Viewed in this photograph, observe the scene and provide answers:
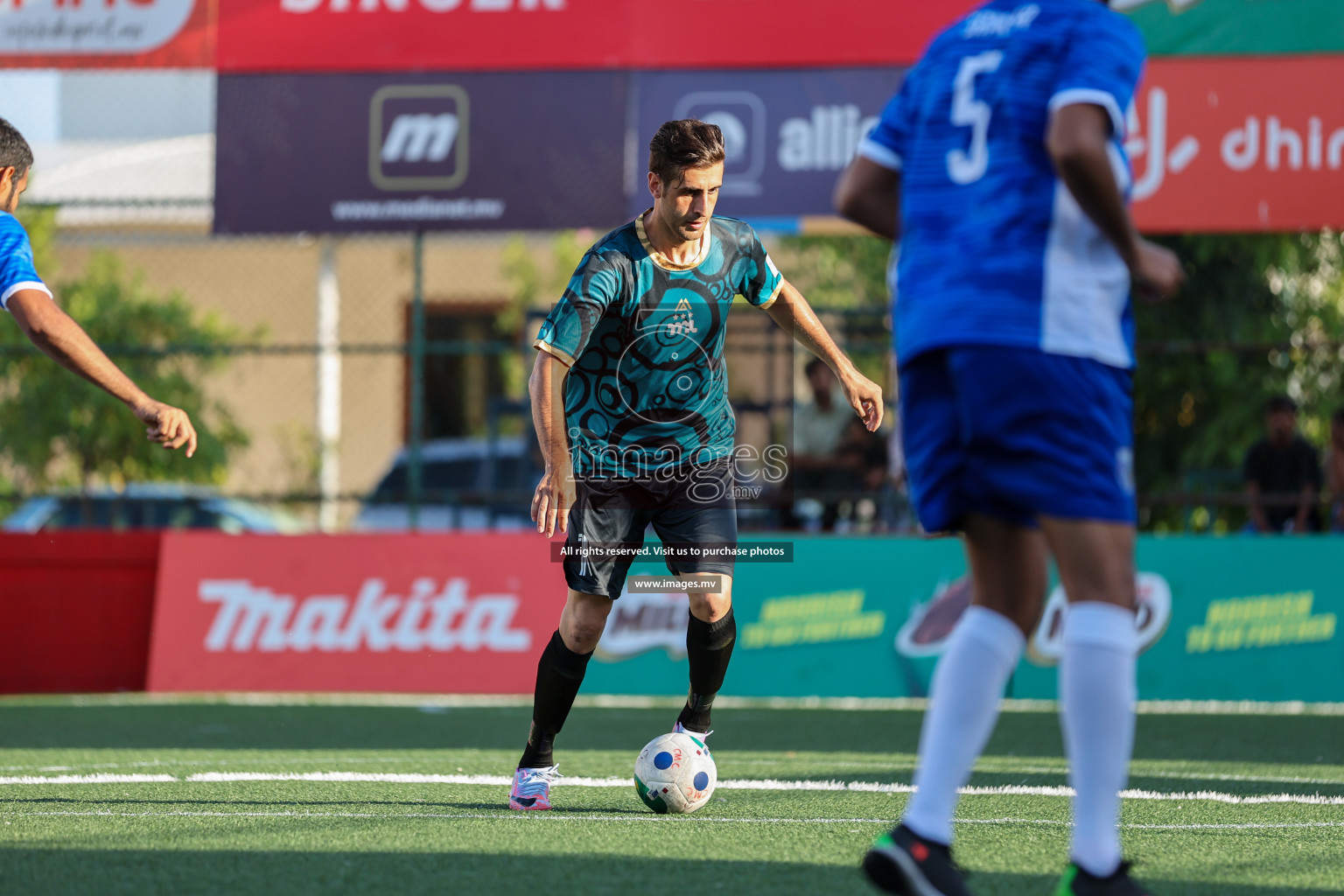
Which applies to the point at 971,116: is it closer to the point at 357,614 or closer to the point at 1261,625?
the point at 1261,625

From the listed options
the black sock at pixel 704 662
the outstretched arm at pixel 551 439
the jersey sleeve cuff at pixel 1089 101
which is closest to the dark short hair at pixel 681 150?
the outstretched arm at pixel 551 439

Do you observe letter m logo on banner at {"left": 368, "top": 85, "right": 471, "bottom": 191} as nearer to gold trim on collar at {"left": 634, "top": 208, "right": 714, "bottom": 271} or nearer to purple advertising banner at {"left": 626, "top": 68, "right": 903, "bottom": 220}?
purple advertising banner at {"left": 626, "top": 68, "right": 903, "bottom": 220}

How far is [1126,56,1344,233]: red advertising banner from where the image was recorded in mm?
9969

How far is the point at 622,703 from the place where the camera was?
10.0 m

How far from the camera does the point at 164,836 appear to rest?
425cm

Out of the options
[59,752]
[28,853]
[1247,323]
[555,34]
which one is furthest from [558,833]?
[1247,323]

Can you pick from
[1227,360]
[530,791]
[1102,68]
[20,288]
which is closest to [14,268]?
[20,288]

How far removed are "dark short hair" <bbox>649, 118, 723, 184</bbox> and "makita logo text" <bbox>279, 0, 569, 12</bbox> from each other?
19.5 feet

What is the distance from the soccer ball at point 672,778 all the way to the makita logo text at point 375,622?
5.30 meters

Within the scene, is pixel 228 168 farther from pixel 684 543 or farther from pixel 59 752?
pixel 684 543

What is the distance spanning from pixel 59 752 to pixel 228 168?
4799 millimetres

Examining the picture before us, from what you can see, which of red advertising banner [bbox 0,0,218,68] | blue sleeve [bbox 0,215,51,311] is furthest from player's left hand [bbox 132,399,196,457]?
red advertising banner [bbox 0,0,218,68]

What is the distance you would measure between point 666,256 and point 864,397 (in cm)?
77

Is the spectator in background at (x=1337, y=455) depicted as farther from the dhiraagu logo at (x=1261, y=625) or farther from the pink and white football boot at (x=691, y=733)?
the pink and white football boot at (x=691, y=733)
